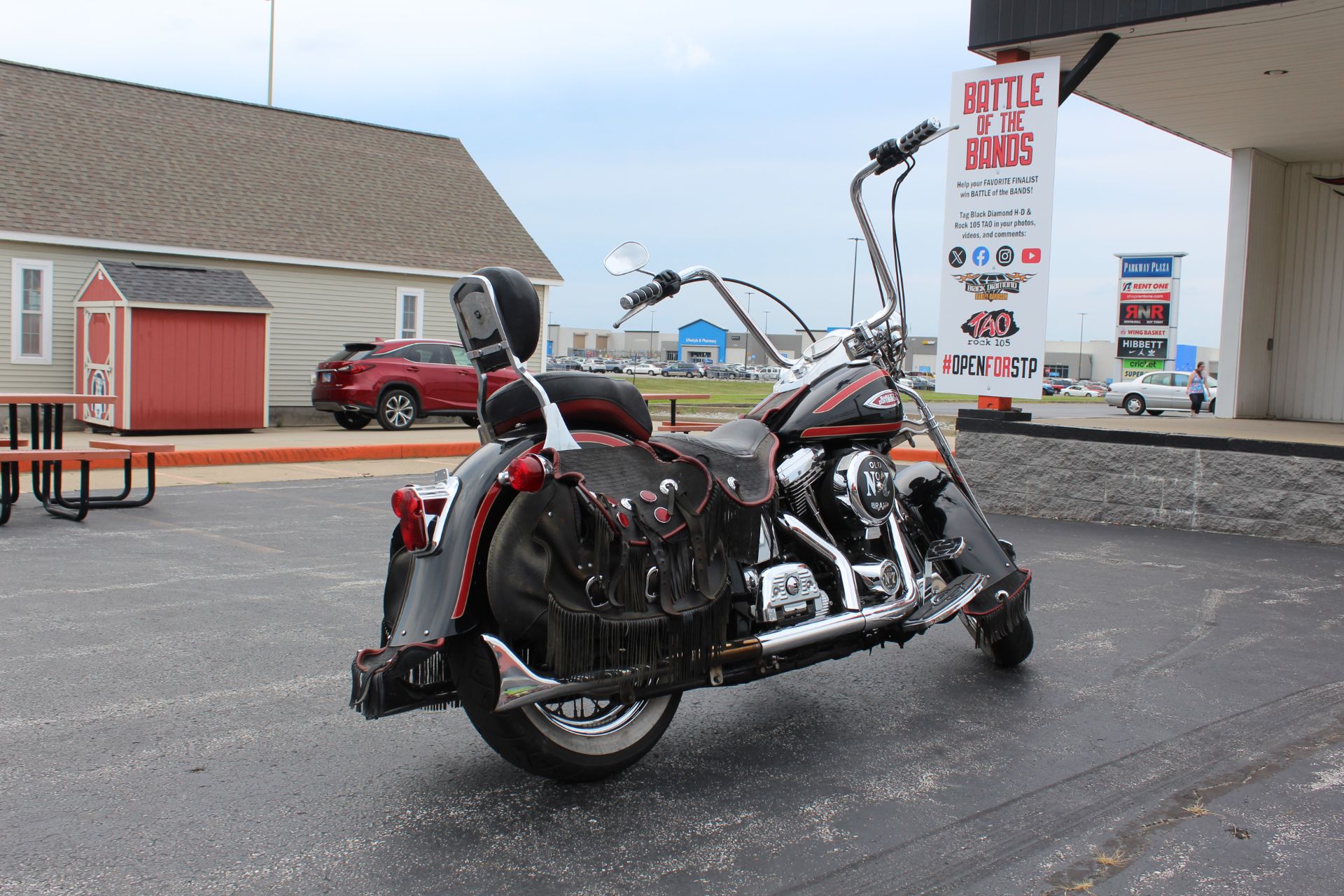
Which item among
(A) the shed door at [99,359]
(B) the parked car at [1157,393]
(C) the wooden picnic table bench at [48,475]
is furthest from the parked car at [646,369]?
(C) the wooden picnic table bench at [48,475]

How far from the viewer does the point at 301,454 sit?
576 inches

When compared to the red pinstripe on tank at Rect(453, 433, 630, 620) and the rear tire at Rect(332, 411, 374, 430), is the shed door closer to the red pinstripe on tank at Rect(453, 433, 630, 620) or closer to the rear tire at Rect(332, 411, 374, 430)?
the rear tire at Rect(332, 411, 374, 430)

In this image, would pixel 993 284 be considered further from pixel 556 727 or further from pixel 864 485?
pixel 556 727

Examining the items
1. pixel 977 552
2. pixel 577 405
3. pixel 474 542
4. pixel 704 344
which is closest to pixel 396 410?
pixel 977 552

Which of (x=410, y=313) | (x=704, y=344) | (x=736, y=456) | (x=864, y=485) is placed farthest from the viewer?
(x=704, y=344)

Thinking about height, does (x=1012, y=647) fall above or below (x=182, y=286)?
below

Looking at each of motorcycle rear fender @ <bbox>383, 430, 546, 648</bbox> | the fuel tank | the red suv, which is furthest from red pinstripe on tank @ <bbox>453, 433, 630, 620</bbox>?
the red suv

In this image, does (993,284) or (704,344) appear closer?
(993,284)

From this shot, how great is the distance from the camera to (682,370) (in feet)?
277

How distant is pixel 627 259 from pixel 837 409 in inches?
38.6

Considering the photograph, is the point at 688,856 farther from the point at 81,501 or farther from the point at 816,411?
the point at 81,501

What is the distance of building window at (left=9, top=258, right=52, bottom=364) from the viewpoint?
1864 cm

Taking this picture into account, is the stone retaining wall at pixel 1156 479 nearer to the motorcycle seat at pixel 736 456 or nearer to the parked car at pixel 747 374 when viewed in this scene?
the motorcycle seat at pixel 736 456

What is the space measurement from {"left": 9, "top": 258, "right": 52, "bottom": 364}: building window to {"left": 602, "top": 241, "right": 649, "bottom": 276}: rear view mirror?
1779 cm
